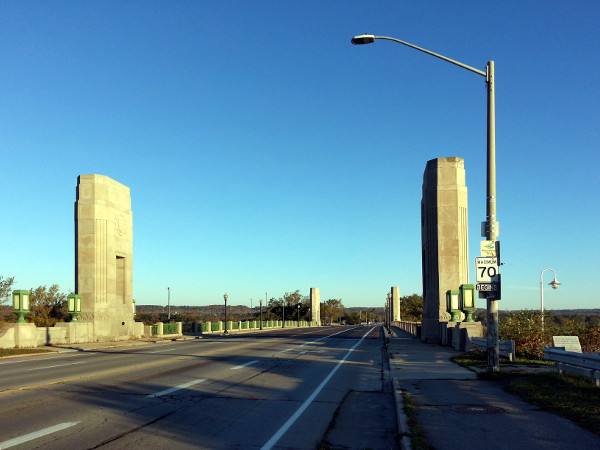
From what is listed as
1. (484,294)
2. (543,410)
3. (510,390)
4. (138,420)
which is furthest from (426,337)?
(138,420)

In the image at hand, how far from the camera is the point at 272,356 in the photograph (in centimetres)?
2408

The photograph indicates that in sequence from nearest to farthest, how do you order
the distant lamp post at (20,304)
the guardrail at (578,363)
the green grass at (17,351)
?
1. the guardrail at (578,363)
2. the green grass at (17,351)
3. the distant lamp post at (20,304)

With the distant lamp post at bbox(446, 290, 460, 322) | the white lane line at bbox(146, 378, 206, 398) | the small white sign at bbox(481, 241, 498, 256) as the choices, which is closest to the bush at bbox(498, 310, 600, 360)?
the small white sign at bbox(481, 241, 498, 256)

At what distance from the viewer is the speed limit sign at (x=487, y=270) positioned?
15562mm

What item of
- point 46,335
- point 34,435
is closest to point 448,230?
point 46,335

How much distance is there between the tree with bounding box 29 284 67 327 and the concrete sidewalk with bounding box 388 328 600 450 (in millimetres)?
40180

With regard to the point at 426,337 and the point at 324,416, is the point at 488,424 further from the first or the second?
the point at 426,337

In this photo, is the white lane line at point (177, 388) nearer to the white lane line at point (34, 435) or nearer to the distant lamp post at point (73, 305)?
the white lane line at point (34, 435)

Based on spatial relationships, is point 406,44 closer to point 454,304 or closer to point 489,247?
point 489,247

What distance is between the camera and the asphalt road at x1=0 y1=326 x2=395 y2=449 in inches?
331

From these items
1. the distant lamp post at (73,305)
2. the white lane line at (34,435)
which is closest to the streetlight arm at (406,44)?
the white lane line at (34,435)

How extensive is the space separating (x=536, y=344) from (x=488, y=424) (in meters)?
13.0

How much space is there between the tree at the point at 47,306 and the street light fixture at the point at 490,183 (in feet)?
135

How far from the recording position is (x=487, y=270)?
51.3 feet
